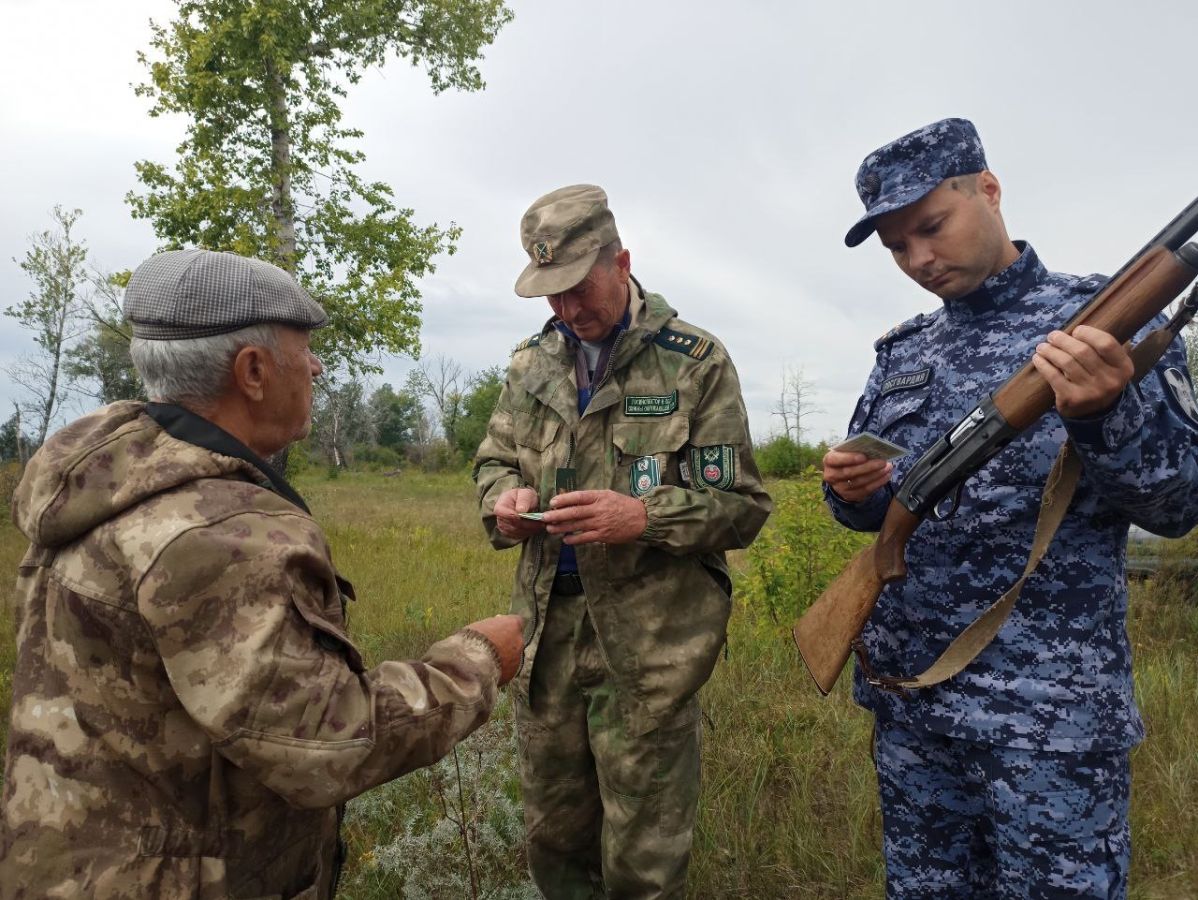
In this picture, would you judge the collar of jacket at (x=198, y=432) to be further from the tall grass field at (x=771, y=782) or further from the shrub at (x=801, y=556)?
the shrub at (x=801, y=556)

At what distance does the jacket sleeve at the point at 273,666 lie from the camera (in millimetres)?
1415

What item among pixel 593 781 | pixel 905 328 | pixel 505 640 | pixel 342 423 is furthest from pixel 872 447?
pixel 342 423

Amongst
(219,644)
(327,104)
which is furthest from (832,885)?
(327,104)

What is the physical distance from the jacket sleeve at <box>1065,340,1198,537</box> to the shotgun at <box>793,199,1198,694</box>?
0.15 meters

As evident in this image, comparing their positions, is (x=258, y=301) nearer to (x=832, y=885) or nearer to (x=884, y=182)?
(x=884, y=182)

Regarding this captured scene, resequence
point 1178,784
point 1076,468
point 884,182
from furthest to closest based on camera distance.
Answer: point 1178,784 → point 884,182 → point 1076,468

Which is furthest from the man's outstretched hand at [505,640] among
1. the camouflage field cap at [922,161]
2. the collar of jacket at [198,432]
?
the camouflage field cap at [922,161]

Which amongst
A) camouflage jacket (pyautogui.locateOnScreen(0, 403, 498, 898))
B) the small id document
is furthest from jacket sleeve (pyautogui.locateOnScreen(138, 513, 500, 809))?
the small id document

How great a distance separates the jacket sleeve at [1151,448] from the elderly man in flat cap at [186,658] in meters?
1.47

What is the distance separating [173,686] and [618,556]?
1463 mm

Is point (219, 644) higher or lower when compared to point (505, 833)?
higher

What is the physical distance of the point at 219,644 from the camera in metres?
1.42

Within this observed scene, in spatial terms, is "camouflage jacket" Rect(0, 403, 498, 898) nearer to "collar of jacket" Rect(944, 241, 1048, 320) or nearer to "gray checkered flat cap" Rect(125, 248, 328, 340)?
"gray checkered flat cap" Rect(125, 248, 328, 340)

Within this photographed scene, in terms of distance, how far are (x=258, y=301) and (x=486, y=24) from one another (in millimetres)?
16703
